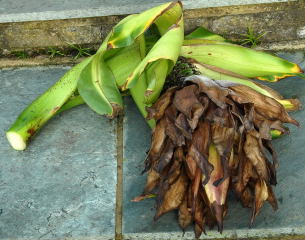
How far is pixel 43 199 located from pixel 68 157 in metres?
0.19

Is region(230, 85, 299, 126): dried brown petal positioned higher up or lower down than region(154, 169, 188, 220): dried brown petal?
higher up

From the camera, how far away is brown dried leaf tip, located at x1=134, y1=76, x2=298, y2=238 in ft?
5.00

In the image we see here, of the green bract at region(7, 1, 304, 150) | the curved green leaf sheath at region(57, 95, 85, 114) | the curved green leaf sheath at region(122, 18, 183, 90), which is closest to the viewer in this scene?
the curved green leaf sheath at region(122, 18, 183, 90)

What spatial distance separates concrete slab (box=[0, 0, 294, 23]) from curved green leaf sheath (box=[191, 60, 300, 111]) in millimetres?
413

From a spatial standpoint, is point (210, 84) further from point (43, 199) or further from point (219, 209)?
point (43, 199)

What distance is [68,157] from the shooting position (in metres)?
1.87

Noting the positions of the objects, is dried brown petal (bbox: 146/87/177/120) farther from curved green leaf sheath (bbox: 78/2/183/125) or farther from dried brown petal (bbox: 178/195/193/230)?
dried brown petal (bbox: 178/195/193/230)

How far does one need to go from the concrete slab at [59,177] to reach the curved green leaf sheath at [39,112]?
58 mm

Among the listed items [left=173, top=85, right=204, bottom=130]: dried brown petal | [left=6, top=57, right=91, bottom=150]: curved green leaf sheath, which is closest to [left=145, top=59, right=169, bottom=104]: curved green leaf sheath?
[left=173, top=85, right=204, bottom=130]: dried brown petal

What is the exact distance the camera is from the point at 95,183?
1.78 m

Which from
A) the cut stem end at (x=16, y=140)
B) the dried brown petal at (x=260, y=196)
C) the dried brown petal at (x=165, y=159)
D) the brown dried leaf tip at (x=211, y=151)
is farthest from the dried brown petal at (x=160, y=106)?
the cut stem end at (x=16, y=140)

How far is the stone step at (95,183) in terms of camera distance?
1.63m

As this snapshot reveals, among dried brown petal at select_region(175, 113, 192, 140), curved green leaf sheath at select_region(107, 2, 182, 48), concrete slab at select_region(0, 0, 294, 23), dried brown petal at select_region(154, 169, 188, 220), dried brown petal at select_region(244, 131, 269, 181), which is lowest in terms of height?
dried brown petal at select_region(154, 169, 188, 220)

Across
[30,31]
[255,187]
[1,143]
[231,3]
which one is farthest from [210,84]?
[30,31]
